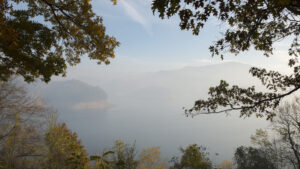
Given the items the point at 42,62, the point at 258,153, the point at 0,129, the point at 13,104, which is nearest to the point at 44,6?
the point at 42,62

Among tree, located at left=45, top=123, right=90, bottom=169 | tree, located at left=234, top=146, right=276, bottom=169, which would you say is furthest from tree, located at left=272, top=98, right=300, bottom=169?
tree, located at left=45, top=123, right=90, bottom=169

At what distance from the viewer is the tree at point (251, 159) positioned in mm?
21731

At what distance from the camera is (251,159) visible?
22.5 metres

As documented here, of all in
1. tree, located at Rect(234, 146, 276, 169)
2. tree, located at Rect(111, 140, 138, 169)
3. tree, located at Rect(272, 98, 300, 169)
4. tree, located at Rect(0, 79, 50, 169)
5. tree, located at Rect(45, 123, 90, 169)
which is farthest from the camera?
tree, located at Rect(234, 146, 276, 169)

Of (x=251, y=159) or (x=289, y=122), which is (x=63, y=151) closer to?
(x=289, y=122)

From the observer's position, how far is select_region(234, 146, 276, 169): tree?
2173 cm

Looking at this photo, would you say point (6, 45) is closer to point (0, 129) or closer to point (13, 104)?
point (13, 104)

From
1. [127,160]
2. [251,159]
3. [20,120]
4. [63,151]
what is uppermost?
[20,120]

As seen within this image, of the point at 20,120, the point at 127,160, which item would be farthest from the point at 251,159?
the point at 20,120

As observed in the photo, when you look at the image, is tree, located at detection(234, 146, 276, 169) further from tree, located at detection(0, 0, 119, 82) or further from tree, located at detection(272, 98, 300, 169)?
tree, located at detection(0, 0, 119, 82)

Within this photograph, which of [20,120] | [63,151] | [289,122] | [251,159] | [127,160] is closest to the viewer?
[127,160]

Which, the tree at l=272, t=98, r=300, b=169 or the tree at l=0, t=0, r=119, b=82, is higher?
the tree at l=0, t=0, r=119, b=82

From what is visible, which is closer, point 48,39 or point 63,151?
point 48,39

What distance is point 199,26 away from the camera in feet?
12.4
